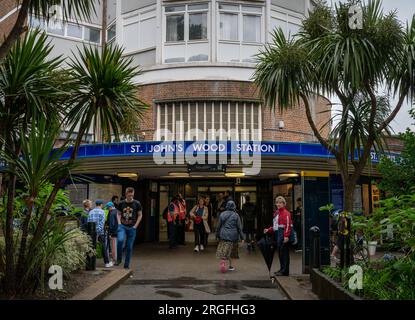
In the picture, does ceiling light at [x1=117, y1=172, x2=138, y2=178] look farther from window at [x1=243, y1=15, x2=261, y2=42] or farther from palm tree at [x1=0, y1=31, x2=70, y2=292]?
palm tree at [x1=0, y1=31, x2=70, y2=292]

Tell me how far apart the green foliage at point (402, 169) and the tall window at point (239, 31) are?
8295 mm

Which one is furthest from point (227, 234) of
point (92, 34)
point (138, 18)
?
point (92, 34)

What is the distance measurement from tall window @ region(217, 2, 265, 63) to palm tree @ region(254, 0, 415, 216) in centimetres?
973

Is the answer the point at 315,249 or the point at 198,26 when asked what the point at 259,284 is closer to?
the point at 315,249

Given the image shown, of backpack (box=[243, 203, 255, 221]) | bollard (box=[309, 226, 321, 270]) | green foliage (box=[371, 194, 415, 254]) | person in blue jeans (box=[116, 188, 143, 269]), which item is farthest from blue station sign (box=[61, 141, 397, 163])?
green foliage (box=[371, 194, 415, 254])

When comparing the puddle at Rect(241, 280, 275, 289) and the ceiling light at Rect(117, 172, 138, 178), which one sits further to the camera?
the ceiling light at Rect(117, 172, 138, 178)

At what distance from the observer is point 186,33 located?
1911 centimetres

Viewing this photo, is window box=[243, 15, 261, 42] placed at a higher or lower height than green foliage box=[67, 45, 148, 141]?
higher

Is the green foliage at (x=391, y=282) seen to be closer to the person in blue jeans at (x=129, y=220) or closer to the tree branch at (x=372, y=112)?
the tree branch at (x=372, y=112)

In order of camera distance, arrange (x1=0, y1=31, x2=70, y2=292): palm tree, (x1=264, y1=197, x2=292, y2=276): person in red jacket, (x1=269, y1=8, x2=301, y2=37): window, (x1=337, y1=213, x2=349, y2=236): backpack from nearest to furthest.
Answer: (x1=0, y1=31, x2=70, y2=292): palm tree < (x1=337, y1=213, x2=349, y2=236): backpack < (x1=264, y1=197, x2=292, y2=276): person in red jacket < (x1=269, y1=8, x2=301, y2=37): window

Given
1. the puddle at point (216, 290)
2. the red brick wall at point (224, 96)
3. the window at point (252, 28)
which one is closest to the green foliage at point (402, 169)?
the puddle at point (216, 290)

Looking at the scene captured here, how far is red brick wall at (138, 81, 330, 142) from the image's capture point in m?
18.2
